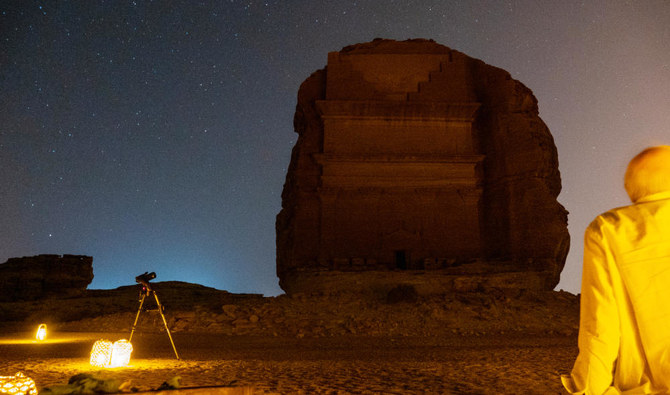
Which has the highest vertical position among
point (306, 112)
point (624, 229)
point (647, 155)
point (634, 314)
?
point (306, 112)

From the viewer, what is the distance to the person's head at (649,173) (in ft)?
7.34

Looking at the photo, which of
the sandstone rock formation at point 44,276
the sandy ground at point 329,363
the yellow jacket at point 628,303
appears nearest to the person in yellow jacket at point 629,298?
the yellow jacket at point 628,303

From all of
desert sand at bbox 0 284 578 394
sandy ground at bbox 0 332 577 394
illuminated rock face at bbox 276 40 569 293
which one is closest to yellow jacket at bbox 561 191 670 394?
desert sand at bbox 0 284 578 394

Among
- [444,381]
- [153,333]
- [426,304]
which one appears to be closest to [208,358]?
[444,381]

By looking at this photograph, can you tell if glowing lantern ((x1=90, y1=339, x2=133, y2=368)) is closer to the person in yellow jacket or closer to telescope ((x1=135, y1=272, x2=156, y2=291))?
telescope ((x1=135, y1=272, x2=156, y2=291))

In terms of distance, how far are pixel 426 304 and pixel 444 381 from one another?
30.8 feet

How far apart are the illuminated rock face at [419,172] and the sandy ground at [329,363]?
8.69m

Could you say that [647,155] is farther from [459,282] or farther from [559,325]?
[459,282]

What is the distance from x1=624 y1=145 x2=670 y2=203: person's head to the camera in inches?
88.0

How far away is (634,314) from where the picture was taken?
7.11 ft

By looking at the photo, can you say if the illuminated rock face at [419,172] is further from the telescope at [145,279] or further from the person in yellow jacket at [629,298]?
the person in yellow jacket at [629,298]

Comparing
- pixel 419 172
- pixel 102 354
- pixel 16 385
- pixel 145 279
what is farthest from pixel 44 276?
pixel 16 385

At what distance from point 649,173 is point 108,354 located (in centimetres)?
706

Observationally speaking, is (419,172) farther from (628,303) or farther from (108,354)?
(628,303)
